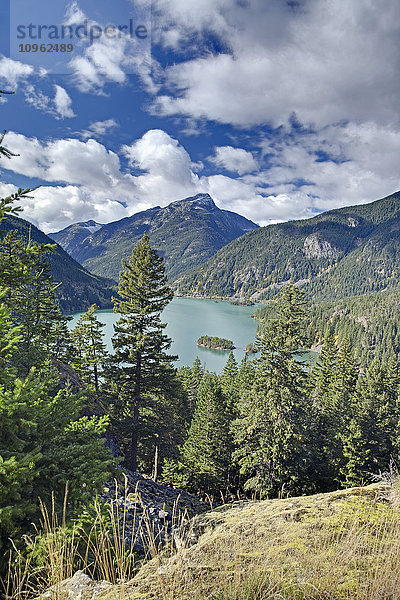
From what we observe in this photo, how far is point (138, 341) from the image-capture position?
1537cm

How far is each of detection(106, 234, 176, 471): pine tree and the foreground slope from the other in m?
11.9

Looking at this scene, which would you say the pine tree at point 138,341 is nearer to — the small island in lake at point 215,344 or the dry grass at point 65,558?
the dry grass at point 65,558

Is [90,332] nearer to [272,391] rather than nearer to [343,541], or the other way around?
[272,391]

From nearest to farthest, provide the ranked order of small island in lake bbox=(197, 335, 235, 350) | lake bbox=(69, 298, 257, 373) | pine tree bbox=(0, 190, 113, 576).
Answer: pine tree bbox=(0, 190, 113, 576) < lake bbox=(69, 298, 257, 373) < small island in lake bbox=(197, 335, 235, 350)

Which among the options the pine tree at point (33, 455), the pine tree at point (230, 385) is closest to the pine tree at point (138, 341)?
the pine tree at point (33, 455)

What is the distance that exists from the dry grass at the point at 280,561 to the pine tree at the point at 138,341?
1186cm

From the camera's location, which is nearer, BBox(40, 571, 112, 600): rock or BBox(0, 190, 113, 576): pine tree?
BBox(40, 571, 112, 600): rock

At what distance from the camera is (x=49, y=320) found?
70.7 ft

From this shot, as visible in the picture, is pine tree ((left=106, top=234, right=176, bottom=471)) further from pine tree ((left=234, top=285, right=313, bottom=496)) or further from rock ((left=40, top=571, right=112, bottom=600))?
rock ((left=40, top=571, right=112, bottom=600))

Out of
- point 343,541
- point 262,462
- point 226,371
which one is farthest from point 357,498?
point 226,371

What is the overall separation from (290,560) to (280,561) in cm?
11

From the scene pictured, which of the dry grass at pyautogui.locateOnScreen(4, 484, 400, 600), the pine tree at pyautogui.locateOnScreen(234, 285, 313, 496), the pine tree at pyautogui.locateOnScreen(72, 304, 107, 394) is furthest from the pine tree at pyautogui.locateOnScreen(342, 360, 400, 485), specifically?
the pine tree at pyautogui.locateOnScreen(72, 304, 107, 394)

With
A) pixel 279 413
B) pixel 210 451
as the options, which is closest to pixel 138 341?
pixel 279 413

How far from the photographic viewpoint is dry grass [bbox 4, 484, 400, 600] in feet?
7.75
